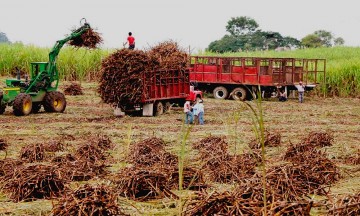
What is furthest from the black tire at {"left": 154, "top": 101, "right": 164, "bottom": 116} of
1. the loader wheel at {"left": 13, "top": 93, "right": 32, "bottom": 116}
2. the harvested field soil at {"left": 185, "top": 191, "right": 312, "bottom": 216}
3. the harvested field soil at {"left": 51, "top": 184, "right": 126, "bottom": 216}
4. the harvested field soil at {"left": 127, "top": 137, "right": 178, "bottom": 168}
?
the harvested field soil at {"left": 185, "top": 191, "right": 312, "bottom": 216}

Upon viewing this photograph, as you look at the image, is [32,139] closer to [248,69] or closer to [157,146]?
[157,146]

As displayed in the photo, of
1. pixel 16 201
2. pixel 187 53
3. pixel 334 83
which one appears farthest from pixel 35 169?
pixel 334 83

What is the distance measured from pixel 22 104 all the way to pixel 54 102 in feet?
5.19

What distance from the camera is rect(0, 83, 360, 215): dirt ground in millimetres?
9461

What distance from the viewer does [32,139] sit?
15570 mm

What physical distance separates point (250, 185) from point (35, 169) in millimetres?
3335

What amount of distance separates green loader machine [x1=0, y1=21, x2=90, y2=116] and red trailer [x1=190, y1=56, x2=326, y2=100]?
8.64 m

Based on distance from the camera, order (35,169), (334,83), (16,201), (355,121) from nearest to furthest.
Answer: (16,201) < (35,169) < (355,121) < (334,83)

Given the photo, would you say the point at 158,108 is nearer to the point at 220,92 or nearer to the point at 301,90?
the point at 301,90

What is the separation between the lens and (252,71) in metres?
29.3

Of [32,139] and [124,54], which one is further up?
[124,54]

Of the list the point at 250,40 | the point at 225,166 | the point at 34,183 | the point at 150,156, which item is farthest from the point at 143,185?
the point at 250,40

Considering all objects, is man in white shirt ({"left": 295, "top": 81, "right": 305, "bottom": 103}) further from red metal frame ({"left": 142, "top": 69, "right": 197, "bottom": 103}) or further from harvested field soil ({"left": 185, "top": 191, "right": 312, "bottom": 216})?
harvested field soil ({"left": 185, "top": 191, "right": 312, "bottom": 216})

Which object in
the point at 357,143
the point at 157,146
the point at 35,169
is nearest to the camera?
the point at 35,169
